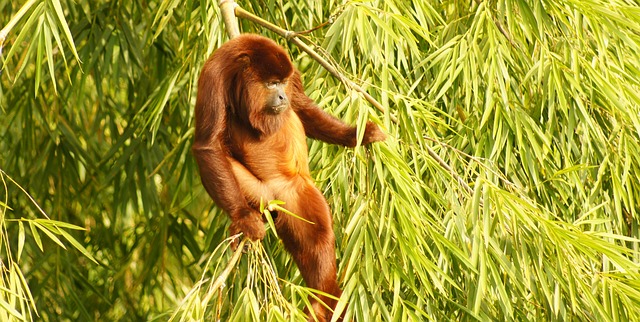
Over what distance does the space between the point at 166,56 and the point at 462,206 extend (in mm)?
2092

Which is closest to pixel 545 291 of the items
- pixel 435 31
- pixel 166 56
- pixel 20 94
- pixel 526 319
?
pixel 526 319

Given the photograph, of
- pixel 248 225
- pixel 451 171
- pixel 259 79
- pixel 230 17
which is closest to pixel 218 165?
pixel 248 225

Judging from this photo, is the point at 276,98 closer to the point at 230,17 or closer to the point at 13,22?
the point at 230,17

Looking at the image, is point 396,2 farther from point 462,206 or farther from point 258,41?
point 462,206

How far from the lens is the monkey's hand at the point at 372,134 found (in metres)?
2.74

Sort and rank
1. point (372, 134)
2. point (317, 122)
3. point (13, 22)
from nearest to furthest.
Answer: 1. point (13, 22)
2. point (372, 134)
3. point (317, 122)

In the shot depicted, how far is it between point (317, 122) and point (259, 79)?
0.93 ft

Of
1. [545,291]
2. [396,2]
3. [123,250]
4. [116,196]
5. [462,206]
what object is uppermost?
[396,2]

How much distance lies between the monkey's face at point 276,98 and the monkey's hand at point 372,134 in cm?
26

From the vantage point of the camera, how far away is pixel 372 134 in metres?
2.75

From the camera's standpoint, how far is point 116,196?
4457mm

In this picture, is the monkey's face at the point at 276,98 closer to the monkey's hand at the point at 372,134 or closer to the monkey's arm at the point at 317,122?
the monkey's arm at the point at 317,122

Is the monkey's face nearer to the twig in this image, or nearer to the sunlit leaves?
the sunlit leaves

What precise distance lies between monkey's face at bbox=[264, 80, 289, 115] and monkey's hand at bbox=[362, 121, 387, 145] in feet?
0.87
